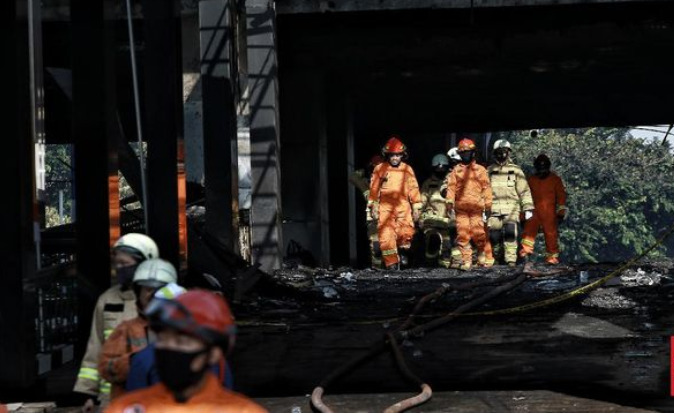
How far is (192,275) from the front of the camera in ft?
47.5

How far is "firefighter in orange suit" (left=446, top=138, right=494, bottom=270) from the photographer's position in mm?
19719

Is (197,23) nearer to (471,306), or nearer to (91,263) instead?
(471,306)

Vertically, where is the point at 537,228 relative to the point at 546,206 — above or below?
below

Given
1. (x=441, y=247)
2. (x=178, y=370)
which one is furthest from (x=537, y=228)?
(x=178, y=370)

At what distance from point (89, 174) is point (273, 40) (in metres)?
11.7

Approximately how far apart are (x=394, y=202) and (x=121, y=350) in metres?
14.2

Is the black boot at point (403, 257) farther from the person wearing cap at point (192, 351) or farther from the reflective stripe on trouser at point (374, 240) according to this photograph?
the person wearing cap at point (192, 351)

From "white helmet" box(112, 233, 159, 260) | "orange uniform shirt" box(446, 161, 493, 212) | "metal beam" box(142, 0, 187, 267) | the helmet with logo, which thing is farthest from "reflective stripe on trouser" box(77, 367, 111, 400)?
the helmet with logo

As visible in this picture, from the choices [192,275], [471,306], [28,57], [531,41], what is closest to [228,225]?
[192,275]

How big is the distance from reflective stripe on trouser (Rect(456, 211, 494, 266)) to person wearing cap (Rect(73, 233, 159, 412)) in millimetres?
13547

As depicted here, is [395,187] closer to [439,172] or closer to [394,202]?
[394,202]

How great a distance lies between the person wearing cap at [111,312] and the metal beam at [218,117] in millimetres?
12056

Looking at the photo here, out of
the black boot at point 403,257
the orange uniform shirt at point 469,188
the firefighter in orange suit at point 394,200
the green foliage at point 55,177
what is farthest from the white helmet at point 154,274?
the green foliage at point 55,177

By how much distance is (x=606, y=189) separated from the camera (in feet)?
272
